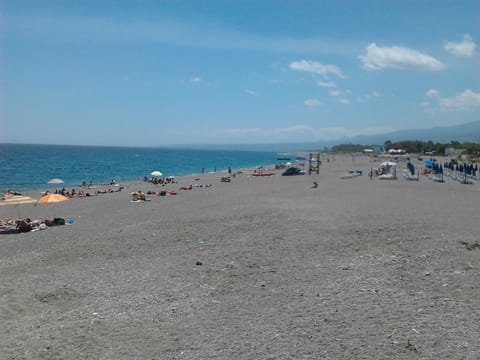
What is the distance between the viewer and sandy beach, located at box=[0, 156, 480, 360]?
6306 millimetres

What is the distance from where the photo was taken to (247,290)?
8805 mm

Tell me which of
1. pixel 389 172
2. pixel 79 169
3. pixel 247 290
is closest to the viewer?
pixel 247 290

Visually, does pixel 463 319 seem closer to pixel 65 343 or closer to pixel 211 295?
pixel 211 295

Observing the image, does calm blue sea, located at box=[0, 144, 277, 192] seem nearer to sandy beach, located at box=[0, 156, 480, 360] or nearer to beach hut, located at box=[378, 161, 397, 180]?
beach hut, located at box=[378, 161, 397, 180]

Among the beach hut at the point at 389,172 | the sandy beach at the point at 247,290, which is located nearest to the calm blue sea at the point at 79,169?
the beach hut at the point at 389,172

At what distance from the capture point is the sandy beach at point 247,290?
6306 mm

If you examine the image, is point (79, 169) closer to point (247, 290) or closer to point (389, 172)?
point (389, 172)

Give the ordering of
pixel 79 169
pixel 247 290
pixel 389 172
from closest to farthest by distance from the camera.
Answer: pixel 247 290, pixel 389 172, pixel 79 169

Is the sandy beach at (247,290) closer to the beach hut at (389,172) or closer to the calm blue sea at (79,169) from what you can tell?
the beach hut at (389,172)

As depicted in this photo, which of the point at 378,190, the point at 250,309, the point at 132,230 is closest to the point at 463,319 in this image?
the point at 250,309

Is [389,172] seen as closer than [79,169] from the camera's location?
Yes

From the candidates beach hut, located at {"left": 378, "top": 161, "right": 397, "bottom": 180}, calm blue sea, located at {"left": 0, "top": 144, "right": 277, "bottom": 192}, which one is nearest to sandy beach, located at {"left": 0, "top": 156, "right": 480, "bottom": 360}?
beach hut, located at {"left": 378, "top": 161, "right": 397, "bottom": 180}

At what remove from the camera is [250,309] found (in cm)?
776

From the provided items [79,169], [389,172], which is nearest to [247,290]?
[389,172]
